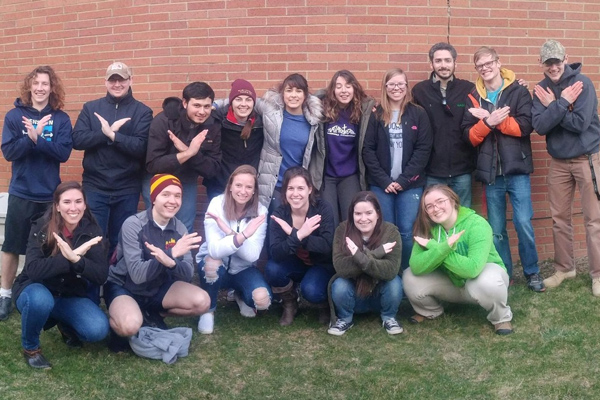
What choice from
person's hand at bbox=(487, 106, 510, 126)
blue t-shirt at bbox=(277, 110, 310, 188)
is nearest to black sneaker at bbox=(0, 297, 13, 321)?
blue t-shirt at bbox=(277, 110, 310, 188)

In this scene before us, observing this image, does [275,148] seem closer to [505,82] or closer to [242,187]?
[242,187]

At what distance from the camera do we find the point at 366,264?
4969mm

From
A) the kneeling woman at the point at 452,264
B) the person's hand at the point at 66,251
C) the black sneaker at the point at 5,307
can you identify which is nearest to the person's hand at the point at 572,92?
the kneeling woman at the point at 452,264

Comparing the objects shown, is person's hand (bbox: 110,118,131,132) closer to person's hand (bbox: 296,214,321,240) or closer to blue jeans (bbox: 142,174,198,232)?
blue jeans (bbox: 142,174,198,232)

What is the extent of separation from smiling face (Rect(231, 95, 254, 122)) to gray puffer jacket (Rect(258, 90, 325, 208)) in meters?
0.14

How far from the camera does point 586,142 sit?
18.4 feet

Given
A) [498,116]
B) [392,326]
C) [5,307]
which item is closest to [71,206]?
[5,307]

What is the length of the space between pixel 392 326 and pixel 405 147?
1473 millimetres

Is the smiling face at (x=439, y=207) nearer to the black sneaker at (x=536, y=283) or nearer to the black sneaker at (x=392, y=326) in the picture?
the black sneaker at (x=392, y=326)

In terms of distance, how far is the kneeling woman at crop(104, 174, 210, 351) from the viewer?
470cm

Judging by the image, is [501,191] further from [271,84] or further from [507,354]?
[271,84]

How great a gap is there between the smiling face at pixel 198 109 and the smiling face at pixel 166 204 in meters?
0.81

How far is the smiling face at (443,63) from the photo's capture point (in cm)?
574

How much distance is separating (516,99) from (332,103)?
152 centimetres
